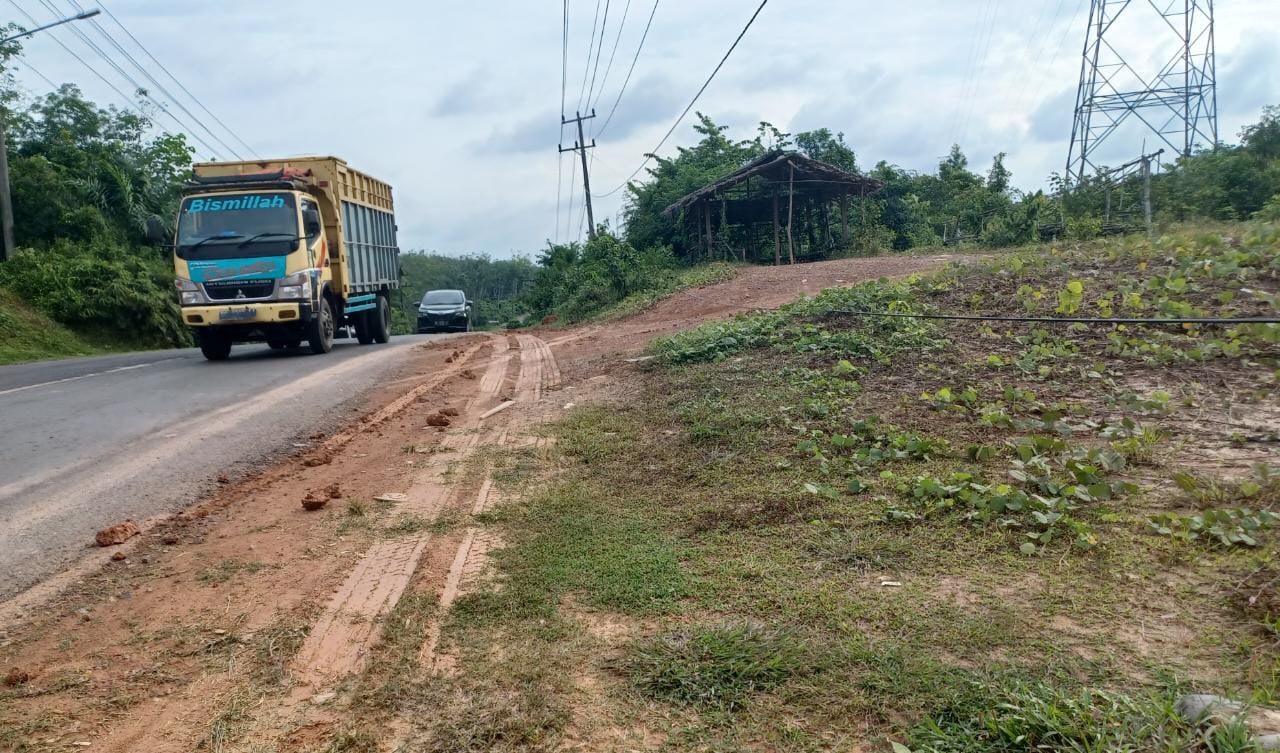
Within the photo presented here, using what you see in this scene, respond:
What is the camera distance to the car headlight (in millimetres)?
12562

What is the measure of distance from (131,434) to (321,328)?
22.4 ft

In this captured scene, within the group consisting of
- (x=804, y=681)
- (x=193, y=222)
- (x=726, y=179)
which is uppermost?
(x=726, y=179)

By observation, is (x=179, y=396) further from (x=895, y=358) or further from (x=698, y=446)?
(x=895, y=358)

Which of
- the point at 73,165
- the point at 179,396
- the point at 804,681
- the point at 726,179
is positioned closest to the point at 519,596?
the point at 804,681

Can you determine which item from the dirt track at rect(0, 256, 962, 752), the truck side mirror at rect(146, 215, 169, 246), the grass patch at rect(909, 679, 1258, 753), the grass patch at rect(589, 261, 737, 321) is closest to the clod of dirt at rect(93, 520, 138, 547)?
the dirt track at rect(0, 256, 962, 752)

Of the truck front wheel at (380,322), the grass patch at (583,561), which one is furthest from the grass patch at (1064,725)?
the truck front wheel at (380,322)

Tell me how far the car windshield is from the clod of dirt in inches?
894

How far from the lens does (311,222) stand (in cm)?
1327

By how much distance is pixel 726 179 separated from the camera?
2362 cm

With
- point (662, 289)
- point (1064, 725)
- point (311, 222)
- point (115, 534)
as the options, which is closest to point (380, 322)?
point (311, 222)

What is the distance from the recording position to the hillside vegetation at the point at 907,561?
94.9 inches

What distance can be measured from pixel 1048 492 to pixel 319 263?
12.3 metres

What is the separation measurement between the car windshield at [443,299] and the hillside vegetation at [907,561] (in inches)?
827

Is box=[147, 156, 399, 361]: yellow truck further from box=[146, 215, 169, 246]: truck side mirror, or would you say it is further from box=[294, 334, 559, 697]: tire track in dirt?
box=[294, 334, 559, 697]: tire track in dirt
